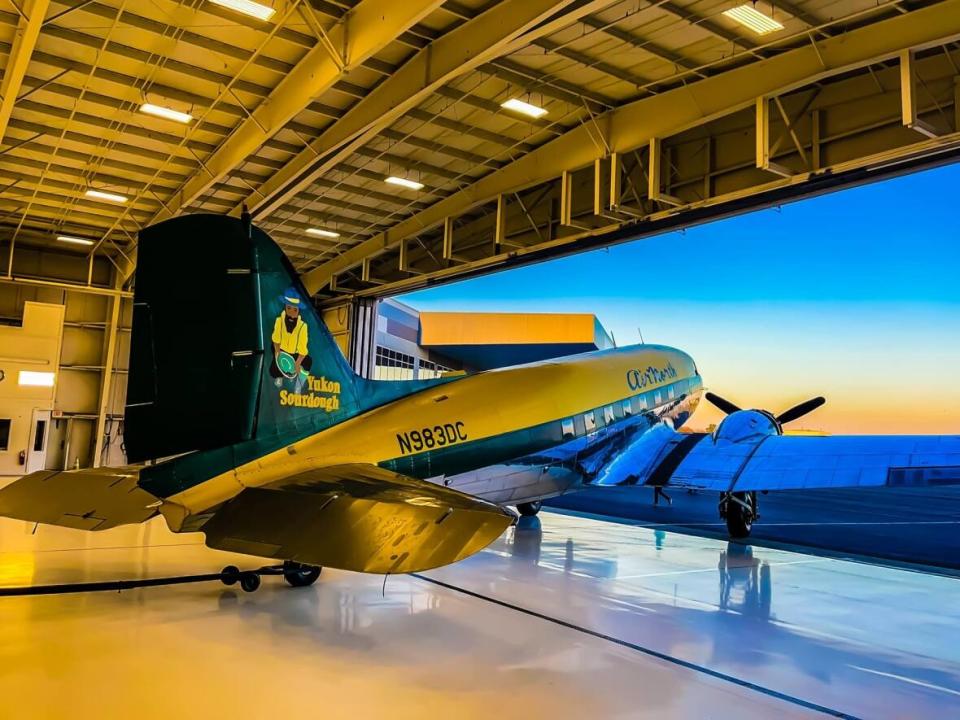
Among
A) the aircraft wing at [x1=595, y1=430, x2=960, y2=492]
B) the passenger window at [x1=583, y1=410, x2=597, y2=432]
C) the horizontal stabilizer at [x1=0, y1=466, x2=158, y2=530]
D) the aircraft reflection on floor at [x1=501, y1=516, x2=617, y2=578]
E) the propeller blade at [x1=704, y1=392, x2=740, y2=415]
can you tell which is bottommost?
the aircraft reflection on floor at [x1=501, y1=516, x2=617, y2=578]

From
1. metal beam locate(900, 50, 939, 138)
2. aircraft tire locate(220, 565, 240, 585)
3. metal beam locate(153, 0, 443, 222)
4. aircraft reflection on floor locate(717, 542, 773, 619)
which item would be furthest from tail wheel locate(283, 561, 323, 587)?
metal beam locate(900, 50, 939, 138)

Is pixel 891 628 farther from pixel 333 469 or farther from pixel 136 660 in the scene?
pixel 136 660

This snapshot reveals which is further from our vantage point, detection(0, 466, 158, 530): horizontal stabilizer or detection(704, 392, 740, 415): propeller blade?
detection(704, 392, 740, 415): propeller blade

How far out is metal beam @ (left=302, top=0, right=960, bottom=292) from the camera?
34.3ft

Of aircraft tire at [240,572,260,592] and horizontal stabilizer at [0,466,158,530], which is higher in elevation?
horizontal stabilizer at [0,466,158,530]

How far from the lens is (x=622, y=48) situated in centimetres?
1251

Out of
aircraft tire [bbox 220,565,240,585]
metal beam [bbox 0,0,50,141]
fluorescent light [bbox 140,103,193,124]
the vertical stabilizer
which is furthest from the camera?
fluorescent light [bbox 140,103,193,124]

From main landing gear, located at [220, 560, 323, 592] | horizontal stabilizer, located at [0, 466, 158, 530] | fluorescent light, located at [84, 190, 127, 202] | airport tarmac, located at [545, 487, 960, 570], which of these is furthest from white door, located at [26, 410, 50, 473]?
main landing gear, located at [220, 560, 323, 592]

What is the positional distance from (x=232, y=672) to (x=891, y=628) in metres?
7.16

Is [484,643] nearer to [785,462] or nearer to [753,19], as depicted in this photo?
[785,462]

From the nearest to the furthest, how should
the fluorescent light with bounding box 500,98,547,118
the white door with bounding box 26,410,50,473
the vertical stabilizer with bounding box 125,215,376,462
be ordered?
the vertical stabilizer with bounding box 125,215,376,462 → the fluorescent light with bounding box 500,98,547,118 → the white door with bounding box 26,410,50,473

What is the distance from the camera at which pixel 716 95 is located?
1300cm

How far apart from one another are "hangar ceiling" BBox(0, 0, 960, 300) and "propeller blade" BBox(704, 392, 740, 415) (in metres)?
5.44

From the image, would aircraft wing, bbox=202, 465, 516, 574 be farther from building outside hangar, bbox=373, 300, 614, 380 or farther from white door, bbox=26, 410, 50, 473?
white door, bbox=26, 410, 50, 473
